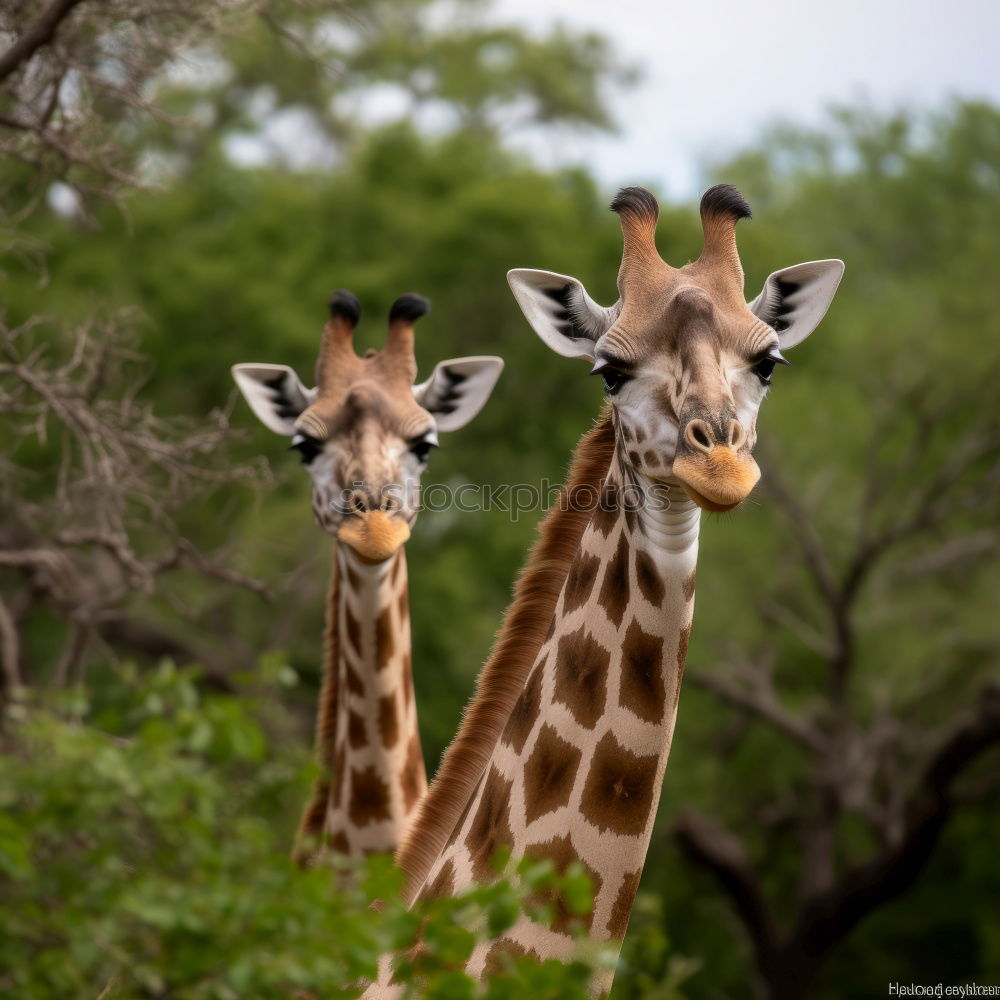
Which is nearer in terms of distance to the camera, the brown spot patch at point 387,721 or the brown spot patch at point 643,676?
the brown spot patch at point 643,676

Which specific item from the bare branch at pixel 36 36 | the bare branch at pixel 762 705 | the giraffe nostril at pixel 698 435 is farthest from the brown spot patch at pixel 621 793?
the bare branch at pixel 762 705

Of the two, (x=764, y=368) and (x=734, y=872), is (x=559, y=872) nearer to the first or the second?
(x=764, y=368)

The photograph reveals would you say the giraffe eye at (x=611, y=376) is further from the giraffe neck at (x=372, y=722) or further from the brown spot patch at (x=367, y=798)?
the brown spot patch at (x=367, y=798)

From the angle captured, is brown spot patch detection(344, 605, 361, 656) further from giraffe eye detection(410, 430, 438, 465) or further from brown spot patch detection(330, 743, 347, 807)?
giraffe eye detection(410, 430, 438, 465)

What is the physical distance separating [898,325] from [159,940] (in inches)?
793

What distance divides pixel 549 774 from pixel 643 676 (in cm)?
38

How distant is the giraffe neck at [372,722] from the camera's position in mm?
5992

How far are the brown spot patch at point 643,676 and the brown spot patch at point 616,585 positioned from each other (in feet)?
0.25

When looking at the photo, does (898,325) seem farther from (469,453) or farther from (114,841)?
(114,841)

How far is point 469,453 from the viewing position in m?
21.5

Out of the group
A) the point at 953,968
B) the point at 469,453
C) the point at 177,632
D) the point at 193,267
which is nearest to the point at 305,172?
the point at 193,267

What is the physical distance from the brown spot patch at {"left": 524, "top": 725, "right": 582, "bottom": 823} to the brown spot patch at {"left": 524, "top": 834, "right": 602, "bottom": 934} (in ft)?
0.29

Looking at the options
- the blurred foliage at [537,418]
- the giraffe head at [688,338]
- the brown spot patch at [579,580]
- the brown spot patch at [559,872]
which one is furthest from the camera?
the blurred foliage at [537,418]

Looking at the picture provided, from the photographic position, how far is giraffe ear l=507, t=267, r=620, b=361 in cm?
452
